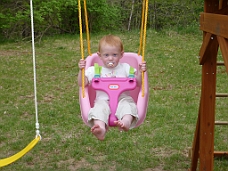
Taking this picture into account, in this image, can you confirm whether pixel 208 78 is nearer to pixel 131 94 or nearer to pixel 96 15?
pixel 131 94

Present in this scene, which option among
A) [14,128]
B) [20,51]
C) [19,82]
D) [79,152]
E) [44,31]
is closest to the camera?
[79,152]

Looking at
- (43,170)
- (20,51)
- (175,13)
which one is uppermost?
(175,13)

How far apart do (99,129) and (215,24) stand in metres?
1.13

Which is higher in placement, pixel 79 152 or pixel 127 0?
pixel 127 0

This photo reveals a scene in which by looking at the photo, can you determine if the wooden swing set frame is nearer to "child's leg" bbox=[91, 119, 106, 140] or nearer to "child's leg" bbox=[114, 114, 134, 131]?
"child's leg" bbox=[114, 114, 134, 131]

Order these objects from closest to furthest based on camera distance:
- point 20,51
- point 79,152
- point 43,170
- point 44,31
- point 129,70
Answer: point 129,70 < point 43,170 < point 79,152 < point 20,51 < point 44,31

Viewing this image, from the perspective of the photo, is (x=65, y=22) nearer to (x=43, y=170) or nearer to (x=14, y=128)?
(x=14, y=128)

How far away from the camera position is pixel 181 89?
7121mm

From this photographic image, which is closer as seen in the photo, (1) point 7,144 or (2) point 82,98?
(2) point 82,98

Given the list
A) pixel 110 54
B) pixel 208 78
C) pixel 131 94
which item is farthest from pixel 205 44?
pixel 131 94

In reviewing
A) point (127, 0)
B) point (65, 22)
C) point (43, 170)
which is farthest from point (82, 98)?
point (127, 0)

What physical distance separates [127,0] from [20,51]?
4954 millimetres

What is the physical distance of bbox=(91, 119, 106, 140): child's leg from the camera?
3000 millimetres

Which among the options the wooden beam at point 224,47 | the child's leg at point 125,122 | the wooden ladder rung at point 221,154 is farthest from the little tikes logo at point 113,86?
the wooden ladder rung at point 221,154
